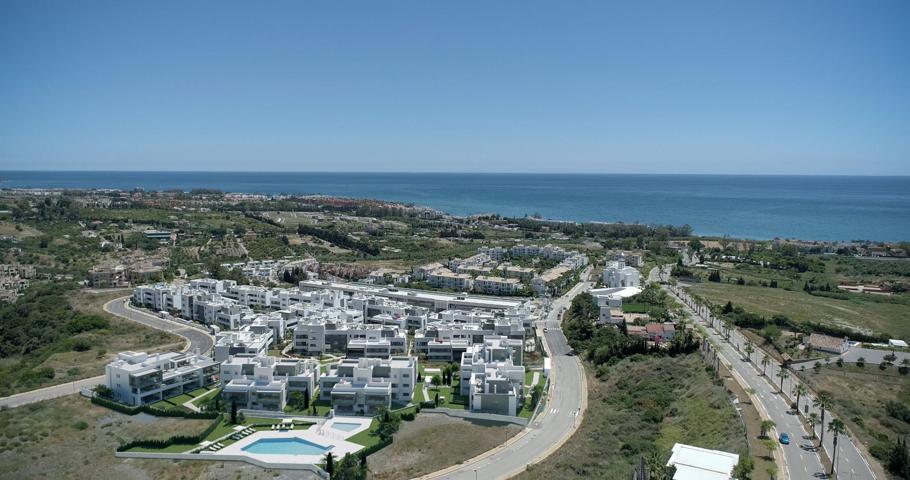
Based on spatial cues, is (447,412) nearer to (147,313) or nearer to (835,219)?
(147,313)

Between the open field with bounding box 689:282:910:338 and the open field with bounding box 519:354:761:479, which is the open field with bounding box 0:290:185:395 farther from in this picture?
the open field with bounding box 689:282:910:338

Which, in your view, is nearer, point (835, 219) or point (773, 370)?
point (773, 370)

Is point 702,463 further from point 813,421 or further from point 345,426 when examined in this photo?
point 345,426

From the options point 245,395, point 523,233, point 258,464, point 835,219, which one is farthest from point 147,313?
point 835,219

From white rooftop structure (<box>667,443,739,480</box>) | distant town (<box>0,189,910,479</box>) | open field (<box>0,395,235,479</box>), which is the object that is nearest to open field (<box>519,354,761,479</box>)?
distant town (<box>0,189,910,479</box>)

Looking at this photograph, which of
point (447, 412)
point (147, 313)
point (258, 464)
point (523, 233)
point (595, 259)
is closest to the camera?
point (258, 464)

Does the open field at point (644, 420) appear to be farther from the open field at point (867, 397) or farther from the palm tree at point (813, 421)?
the open field at point (867, 397)

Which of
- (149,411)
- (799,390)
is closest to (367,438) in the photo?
(149,411)

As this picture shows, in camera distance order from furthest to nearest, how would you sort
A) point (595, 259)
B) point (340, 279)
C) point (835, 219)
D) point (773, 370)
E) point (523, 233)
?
point (835, 219) < point (523, 233) < point (595, 259) < point (340, 279) < point (773, 370)
